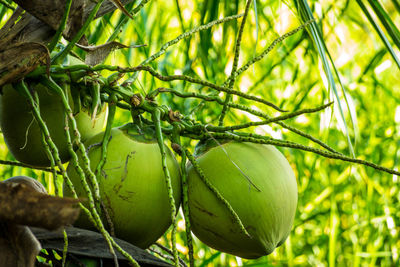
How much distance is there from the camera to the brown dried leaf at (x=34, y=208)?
16.2 inches

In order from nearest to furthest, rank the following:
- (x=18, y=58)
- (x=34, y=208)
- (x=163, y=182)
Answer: (x=34, y=208), (x=18, y=58), (x=163, y=182)

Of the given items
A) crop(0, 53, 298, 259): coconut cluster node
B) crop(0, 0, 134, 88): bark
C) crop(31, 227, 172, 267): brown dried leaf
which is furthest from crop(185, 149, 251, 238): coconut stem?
crop(0, 0, 134, 88): bark

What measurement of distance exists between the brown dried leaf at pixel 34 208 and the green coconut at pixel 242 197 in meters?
0.36

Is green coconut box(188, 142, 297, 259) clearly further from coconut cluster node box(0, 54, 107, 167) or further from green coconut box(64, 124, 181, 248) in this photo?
coconut cluster node box(0, 54, 107, 167)

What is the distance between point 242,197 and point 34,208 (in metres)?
0.39

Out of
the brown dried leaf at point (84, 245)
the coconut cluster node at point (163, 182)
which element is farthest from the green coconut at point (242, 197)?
the brown dried leaf at point (84, 245)

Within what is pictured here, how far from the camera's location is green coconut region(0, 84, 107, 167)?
779 mm

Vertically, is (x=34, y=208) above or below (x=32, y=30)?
below

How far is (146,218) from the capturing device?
74 centimetres

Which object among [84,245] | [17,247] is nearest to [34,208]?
[17,247]

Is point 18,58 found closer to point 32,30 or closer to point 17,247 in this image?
point 32,30

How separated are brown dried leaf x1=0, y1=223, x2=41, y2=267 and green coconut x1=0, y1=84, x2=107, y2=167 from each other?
269 millimetres

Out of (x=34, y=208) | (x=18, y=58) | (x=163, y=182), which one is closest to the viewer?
(x=34, y=208)

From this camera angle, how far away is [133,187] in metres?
0.74
